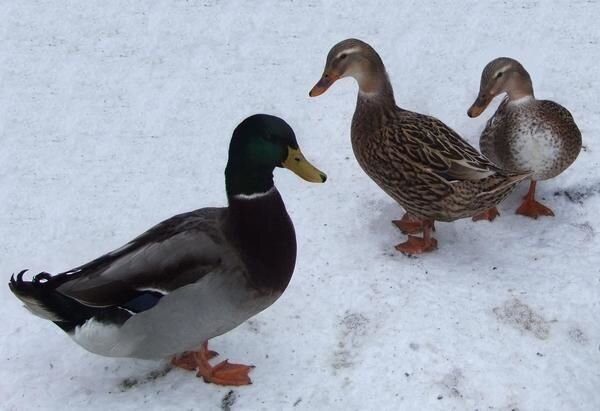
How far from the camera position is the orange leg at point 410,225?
4766 millimetres

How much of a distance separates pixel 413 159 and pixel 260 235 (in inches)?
48.2

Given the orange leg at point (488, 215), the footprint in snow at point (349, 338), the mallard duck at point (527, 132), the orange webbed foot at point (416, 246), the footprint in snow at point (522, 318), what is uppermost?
the mallard duck at point (527, 132)

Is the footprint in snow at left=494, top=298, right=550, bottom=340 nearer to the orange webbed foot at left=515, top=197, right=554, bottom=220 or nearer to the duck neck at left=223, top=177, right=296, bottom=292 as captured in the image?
the orange webbed foot at left=515, top=197, right=554, bottom=220

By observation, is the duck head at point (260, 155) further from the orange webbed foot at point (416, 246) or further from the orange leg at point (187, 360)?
the orange webbed foot at point (416, 246)

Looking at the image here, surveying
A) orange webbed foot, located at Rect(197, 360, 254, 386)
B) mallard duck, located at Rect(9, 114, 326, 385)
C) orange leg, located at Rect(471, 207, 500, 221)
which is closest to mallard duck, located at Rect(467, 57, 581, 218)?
Answer: orange leg, located at Rect(471, 207, 500, 221)

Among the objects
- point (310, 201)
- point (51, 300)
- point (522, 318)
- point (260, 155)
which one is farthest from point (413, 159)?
point (51, 300)

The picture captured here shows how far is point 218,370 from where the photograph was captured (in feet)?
12.6

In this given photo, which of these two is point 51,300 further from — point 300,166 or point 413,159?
point 413,159

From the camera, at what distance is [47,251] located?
4.57m

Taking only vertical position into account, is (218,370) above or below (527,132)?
below

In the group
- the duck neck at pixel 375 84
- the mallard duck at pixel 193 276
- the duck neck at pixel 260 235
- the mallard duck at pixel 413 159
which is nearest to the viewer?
the mallard duck at pixel 193 276

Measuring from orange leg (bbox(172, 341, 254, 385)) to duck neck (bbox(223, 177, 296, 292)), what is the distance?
1.64 feet

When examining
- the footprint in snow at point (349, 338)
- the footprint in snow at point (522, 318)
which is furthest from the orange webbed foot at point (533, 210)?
the footprint in snow at point (349, 338)

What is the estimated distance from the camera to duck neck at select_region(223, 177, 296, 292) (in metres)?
3.59
